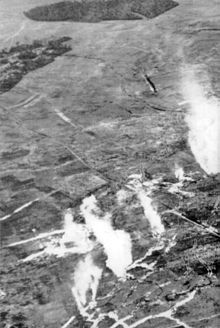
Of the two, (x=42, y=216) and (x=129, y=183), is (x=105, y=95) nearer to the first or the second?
(x=129, y=183)

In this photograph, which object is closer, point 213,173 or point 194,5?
point 213,173

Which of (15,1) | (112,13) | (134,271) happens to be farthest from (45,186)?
(15,1)

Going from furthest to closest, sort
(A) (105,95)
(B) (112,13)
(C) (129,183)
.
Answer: (B) (112,13) → (A) (105,95) → (C) (129,183)

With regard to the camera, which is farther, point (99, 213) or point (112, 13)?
point (112, 13)

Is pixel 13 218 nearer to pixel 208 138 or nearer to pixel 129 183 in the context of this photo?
pixel 129 183

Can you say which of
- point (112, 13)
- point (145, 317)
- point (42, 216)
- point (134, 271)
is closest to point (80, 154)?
point (42, 216)

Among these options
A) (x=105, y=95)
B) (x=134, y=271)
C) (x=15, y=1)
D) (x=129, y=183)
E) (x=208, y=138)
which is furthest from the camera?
(x=15, y=1)
